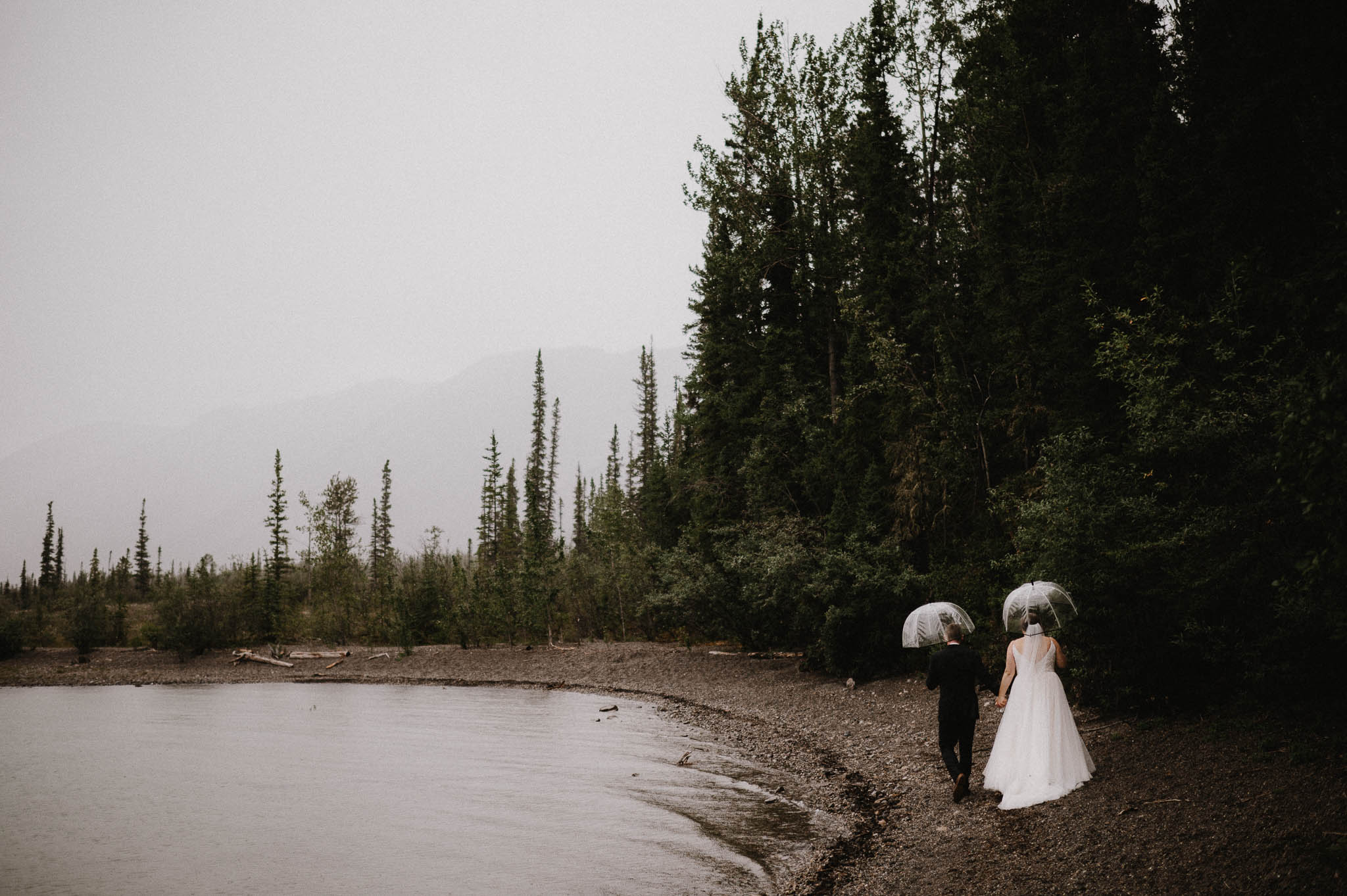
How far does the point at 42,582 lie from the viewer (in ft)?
238

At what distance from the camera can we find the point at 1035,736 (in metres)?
9.27

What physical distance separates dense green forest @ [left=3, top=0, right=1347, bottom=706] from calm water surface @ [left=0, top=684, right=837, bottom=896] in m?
5.83

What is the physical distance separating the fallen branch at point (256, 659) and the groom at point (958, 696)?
37.7 meters

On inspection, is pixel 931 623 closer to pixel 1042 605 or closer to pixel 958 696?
pixel 958 696

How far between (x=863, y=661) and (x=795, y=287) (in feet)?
46.8

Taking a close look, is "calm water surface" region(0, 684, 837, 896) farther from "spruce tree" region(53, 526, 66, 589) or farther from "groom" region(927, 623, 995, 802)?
"spruce tree" region(53, 526, 66, 589)

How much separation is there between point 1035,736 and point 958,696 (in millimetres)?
1031

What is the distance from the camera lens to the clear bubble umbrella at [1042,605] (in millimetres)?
9805

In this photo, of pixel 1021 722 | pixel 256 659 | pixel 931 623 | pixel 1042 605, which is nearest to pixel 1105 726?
pixel 931 623

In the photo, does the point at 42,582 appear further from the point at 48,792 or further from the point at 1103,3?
the point at 1103,3

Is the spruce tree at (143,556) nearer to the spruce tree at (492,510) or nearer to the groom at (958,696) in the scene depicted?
the spruce tree at (492,510)

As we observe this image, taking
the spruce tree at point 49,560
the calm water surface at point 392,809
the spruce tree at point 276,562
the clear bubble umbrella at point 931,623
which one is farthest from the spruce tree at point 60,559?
the clear bubble umbrella at point 931,623

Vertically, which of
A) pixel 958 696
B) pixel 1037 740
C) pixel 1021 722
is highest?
pixel 958 696

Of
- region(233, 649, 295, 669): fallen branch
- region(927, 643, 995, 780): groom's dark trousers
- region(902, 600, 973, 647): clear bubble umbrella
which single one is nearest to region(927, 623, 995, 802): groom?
region(927, 643, 995, 780): groom's dark trousers
